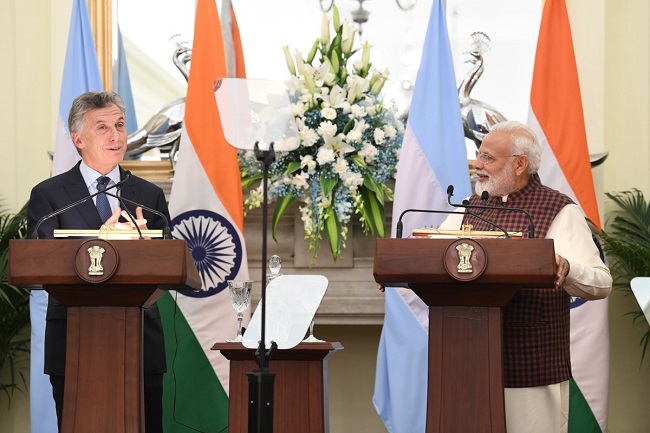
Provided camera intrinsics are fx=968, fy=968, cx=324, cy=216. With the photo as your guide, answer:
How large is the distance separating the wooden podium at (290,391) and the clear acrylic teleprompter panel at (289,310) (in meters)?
0.57

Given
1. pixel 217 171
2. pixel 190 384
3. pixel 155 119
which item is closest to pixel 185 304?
pixel 190 384

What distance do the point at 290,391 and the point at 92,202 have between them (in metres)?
1.20

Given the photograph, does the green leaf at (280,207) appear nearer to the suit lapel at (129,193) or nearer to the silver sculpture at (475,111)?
the silver sculpture at (475,111)

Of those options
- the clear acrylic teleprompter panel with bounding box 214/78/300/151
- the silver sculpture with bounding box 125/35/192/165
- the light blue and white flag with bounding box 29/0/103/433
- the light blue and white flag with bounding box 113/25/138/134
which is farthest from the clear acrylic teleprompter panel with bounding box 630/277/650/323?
the light blue and white flag with bounding box 113/25/138/134

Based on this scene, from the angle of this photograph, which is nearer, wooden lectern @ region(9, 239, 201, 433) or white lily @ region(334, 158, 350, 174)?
wooden lectern @ region(9, 239, 201, 433)

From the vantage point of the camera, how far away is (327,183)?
4.91 metres

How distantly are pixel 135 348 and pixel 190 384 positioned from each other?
190 cm

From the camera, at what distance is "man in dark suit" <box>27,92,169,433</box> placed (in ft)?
11.0

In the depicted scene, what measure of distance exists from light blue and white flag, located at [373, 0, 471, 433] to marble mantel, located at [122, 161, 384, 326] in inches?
13.8

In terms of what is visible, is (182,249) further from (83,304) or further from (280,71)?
(280,71)

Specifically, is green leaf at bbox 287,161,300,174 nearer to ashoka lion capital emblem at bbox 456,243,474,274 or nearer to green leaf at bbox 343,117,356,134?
green leaf at bbox 343,117,356,134

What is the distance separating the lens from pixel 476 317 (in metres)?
2.99

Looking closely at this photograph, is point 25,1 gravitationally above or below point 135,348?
above

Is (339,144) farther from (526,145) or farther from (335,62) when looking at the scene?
(526,145)
